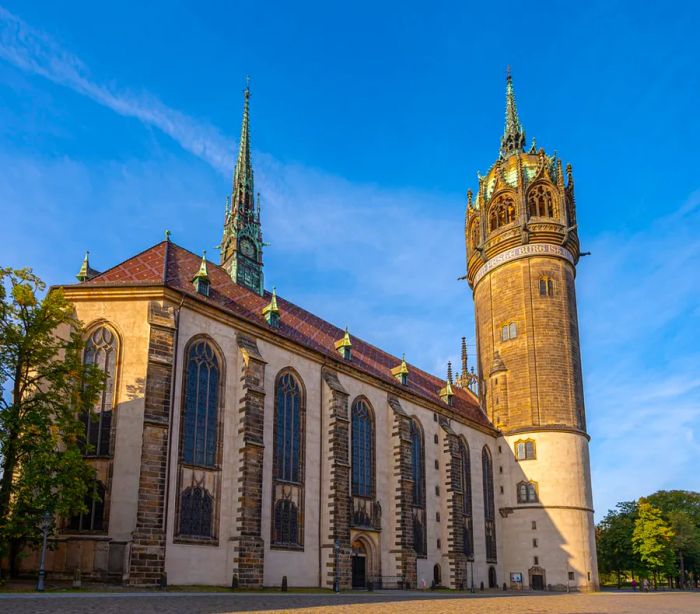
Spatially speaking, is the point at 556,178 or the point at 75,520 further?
the point at 556,178

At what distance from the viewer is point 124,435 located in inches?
1142

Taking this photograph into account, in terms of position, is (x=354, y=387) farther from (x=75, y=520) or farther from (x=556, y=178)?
(x=556, y=178)

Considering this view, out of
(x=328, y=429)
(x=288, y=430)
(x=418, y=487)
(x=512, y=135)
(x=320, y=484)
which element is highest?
(x=512, y=135)

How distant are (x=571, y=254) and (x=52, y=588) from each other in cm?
4957

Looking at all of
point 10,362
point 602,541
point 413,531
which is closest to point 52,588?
point 10,362

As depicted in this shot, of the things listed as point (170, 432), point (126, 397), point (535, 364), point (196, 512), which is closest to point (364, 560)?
point (196, 512)

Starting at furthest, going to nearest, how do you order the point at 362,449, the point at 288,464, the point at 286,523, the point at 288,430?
the point at 362,449 → the point at 288,430 → the point at 288,464 → the point at 286,523

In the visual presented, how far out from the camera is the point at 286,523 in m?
34.9

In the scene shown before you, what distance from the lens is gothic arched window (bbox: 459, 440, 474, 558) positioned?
5094cm

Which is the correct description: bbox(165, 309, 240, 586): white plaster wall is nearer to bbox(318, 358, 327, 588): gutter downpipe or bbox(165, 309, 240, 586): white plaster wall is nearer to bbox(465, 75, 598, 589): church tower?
bbox(318, 358, 327, 588): gutter downpipe

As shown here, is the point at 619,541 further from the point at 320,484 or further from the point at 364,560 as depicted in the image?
the point at 320,484

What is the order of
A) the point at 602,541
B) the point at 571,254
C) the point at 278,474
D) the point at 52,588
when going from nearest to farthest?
the point at 52,588 < the point at 278,474 < the point at 571,254 < the point at 602,541

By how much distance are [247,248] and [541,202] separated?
26.5m

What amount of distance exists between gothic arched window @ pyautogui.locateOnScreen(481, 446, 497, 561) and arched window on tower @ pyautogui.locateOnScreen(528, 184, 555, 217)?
21241 mm
